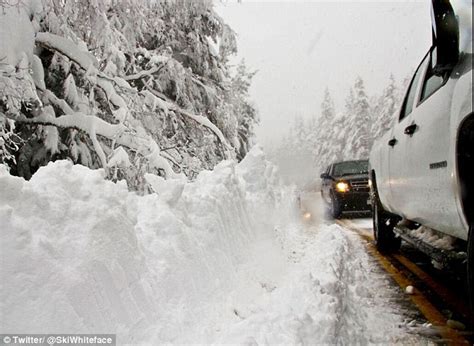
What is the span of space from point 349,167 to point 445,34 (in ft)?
32.4

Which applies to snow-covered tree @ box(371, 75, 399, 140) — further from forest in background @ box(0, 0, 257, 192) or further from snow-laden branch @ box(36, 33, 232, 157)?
snow-laden branch @ box(36, 33, 232, 157)

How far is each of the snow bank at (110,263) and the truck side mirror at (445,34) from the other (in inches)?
99.6

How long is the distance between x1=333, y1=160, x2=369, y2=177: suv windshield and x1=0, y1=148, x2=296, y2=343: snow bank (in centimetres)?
811

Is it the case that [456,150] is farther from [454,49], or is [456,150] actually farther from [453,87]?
[454,49]

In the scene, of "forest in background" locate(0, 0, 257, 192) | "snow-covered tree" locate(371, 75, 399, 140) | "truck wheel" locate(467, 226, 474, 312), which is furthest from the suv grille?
"snow-covered tree" locate(371, 75, 399, 140)

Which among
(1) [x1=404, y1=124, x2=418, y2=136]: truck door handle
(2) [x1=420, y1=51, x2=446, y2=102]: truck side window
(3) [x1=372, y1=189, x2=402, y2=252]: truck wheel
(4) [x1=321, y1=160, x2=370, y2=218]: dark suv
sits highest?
(2) [x1=420, y1=51, x2=446, y2=102]: truck side window

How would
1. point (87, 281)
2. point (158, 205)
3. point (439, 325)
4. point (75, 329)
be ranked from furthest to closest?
1. point (158, 205)
2. point (439, 325)
3. point (87, 281)
4. point (75, 329)

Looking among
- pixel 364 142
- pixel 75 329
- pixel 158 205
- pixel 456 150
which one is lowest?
pixel 75 329

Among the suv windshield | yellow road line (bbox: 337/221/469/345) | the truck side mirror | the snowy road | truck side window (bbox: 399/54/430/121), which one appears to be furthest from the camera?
the suv windshield

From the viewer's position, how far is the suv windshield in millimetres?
12341

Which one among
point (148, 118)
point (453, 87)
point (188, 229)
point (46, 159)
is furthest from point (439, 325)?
point (148, 118)

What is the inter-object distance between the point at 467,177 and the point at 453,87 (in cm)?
68

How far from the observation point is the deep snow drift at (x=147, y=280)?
2.63 meters

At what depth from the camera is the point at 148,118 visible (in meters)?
9.07
